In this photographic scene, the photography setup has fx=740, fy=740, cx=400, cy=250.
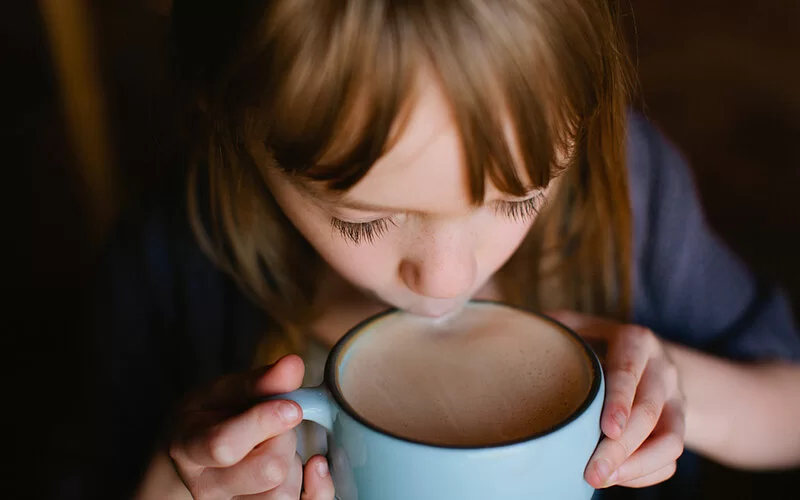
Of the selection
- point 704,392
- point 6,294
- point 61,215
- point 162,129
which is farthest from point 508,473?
point 61,215

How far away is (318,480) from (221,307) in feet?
1.59

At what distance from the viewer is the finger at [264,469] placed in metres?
0.50

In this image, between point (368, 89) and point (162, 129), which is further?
point (162, 129)

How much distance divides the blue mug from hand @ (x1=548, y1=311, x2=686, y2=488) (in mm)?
15

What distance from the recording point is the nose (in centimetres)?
53

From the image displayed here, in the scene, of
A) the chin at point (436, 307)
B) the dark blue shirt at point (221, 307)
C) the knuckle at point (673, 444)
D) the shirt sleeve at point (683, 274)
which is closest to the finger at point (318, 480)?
the chin at point (436, 307)

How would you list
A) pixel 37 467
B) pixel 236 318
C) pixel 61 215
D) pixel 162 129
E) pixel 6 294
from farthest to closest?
1. pixel 61 215
2. pixel 6 294
3. pixel 37 467
4. pixel 236 318
5. pixel 162 129

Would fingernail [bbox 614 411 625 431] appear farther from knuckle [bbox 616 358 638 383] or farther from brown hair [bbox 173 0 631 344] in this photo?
brown hair [bbox 173 0 631 344]

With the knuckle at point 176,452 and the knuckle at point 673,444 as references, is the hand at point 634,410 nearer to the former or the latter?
the knuckle at point 673,444

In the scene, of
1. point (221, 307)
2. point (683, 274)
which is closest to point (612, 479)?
point (683, 274)

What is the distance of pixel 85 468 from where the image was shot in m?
0.88

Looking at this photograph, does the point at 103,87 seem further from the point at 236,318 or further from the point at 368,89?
the point at 368,89

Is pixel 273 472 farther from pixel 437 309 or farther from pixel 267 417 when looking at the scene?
pixel 437 309

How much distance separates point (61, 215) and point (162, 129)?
3.77 feet
